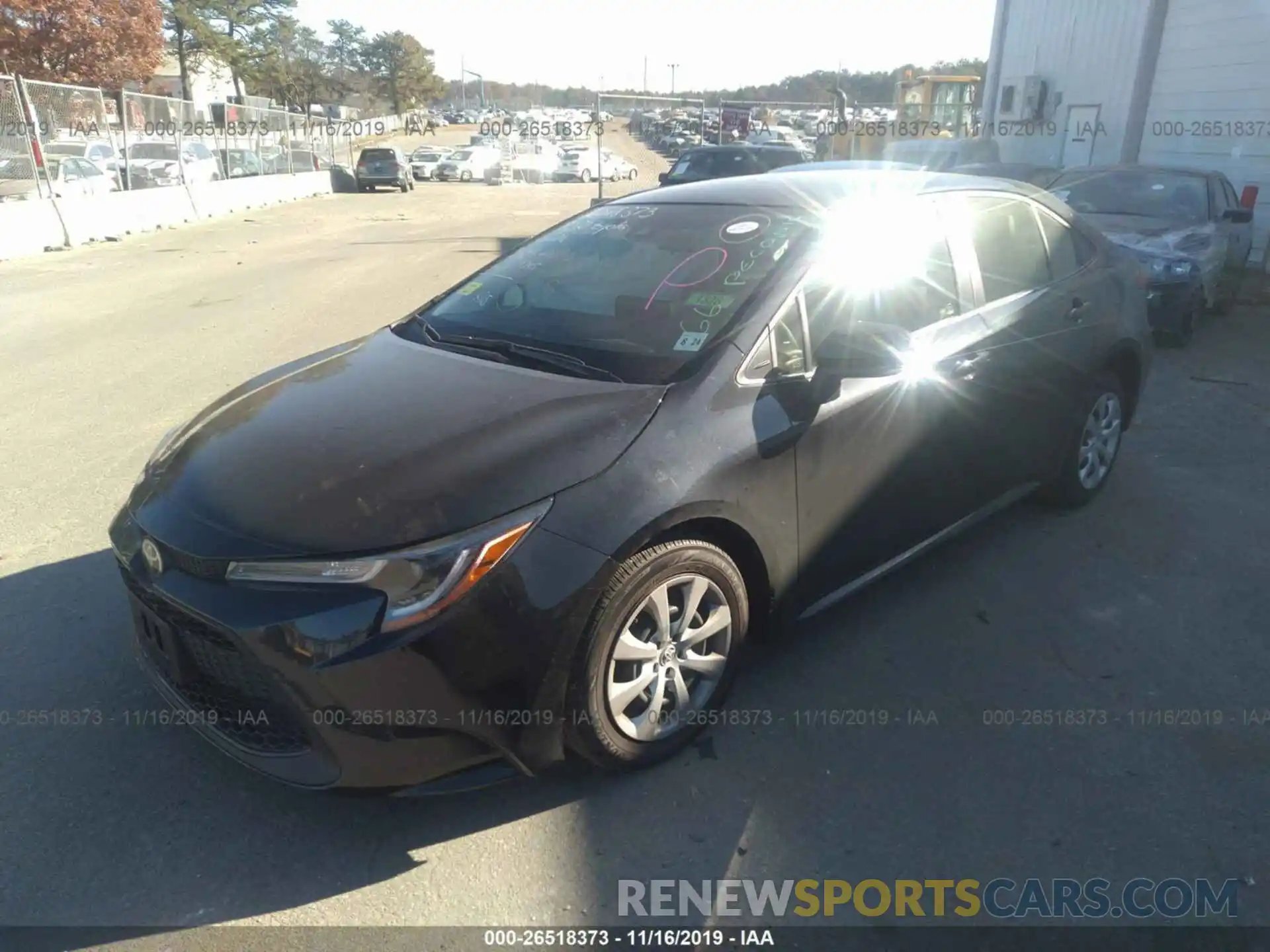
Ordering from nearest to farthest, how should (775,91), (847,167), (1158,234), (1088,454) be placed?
1. (1088,454)
2. (847,167)
3. (1158,234)
4. (775,91)

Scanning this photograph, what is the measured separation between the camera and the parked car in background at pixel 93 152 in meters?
17.5

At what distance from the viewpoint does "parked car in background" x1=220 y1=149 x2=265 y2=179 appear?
81.9 ft

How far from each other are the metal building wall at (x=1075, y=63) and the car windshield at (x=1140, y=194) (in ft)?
24.1

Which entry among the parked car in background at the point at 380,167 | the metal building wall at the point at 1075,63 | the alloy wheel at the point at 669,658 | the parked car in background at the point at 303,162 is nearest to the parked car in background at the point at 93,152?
the parked car in background at the point at 303,162

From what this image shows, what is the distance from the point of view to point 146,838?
2545mm

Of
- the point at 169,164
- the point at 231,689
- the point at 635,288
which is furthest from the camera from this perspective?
the point at 169,164

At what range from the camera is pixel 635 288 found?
133 inches

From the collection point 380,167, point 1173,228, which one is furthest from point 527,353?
point 380,167

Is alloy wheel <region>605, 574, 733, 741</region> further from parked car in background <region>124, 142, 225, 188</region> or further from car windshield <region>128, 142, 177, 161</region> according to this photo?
car windshield <region>128, 142, 177, 161</region>

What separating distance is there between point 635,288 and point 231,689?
74.9 inches

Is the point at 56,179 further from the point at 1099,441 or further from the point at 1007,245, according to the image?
the point at 1099,441

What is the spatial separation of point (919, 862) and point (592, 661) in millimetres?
1045

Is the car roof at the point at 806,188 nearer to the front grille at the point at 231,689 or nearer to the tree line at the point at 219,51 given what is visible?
the front grille at the point at 231,689

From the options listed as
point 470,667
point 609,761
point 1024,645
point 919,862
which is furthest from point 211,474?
point 1024,645
